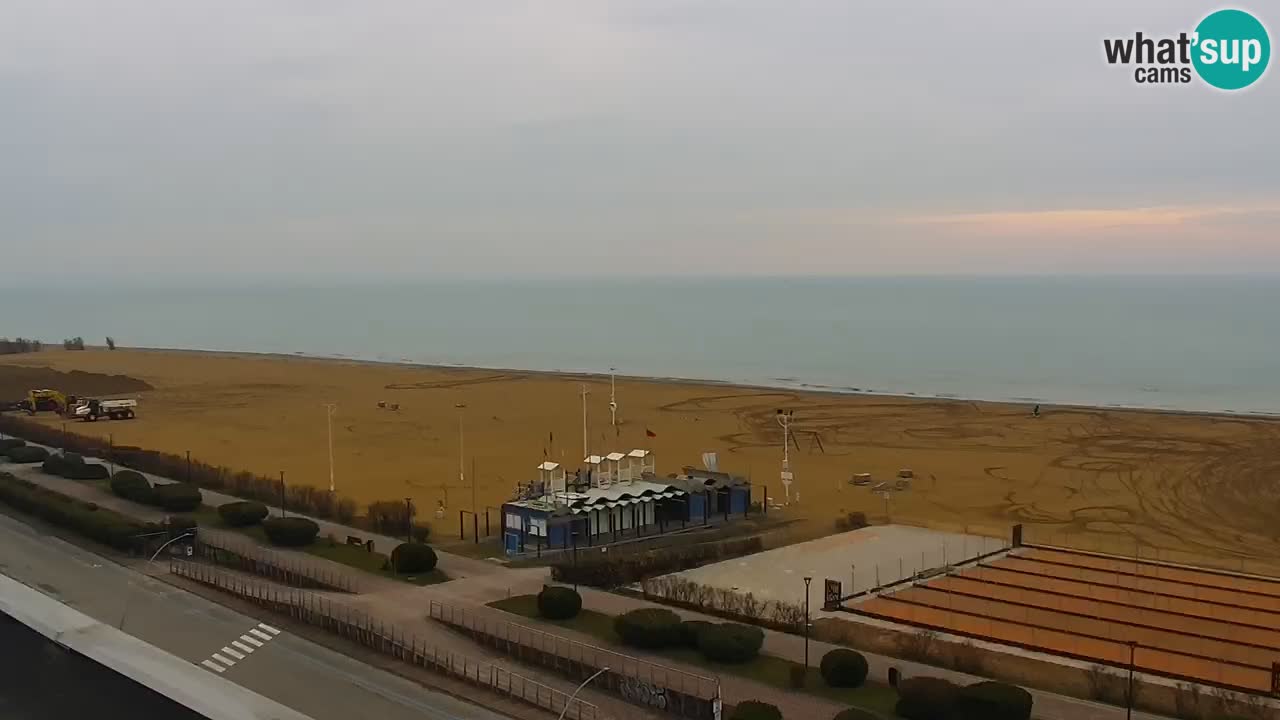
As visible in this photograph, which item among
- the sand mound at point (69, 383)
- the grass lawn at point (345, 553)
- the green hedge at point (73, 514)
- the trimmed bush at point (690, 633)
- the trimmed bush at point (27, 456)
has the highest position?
the sand mound at point (69, 383)

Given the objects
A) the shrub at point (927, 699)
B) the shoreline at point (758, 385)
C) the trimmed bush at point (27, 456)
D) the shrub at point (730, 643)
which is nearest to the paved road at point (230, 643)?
the shrub at point (730, 643)

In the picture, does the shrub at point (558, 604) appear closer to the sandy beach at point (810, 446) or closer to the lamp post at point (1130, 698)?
the sandy beach at point (810, 446)

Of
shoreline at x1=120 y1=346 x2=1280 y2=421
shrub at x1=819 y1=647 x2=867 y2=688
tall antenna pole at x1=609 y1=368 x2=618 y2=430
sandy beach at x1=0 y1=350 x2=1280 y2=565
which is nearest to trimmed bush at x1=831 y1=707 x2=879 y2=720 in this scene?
shrub at x1=819 y1=647 x2=867 y2=688

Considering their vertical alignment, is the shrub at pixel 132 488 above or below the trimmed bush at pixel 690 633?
above

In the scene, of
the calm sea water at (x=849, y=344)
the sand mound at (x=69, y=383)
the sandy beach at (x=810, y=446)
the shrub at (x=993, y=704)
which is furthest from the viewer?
the calm sea water at (x=849, y=344)

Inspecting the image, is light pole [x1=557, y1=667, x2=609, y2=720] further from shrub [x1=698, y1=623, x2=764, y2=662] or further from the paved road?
shrub [x1=698, y1=623, x2=764, y2=662]

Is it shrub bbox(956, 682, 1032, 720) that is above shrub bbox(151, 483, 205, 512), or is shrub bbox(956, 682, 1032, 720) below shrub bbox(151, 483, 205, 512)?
below
